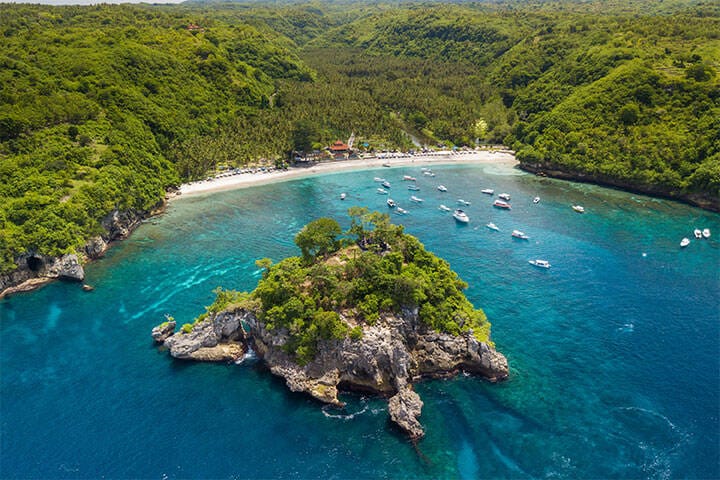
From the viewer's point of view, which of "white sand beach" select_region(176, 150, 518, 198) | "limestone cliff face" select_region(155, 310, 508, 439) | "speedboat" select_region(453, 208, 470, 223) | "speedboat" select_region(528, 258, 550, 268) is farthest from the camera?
"white sand beach" select_region(176, 150, 518, 198)

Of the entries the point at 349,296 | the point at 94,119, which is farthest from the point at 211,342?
the point at 94,119

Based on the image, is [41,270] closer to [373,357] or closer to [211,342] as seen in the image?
[211,342]

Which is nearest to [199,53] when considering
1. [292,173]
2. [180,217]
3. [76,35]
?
[76,35]

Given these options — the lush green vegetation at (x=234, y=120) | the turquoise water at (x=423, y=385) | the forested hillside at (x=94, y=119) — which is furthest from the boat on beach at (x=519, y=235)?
the forested hillside at (x=94, y=119)

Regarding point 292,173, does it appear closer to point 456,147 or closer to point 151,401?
point 456,147

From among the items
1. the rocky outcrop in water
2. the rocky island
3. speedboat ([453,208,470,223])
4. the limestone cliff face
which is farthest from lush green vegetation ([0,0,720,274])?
speedboat ([453,208,470,223])

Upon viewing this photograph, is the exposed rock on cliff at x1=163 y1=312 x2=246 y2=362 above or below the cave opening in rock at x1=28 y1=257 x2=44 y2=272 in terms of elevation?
below

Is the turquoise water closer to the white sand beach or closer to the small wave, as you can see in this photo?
the small wave
